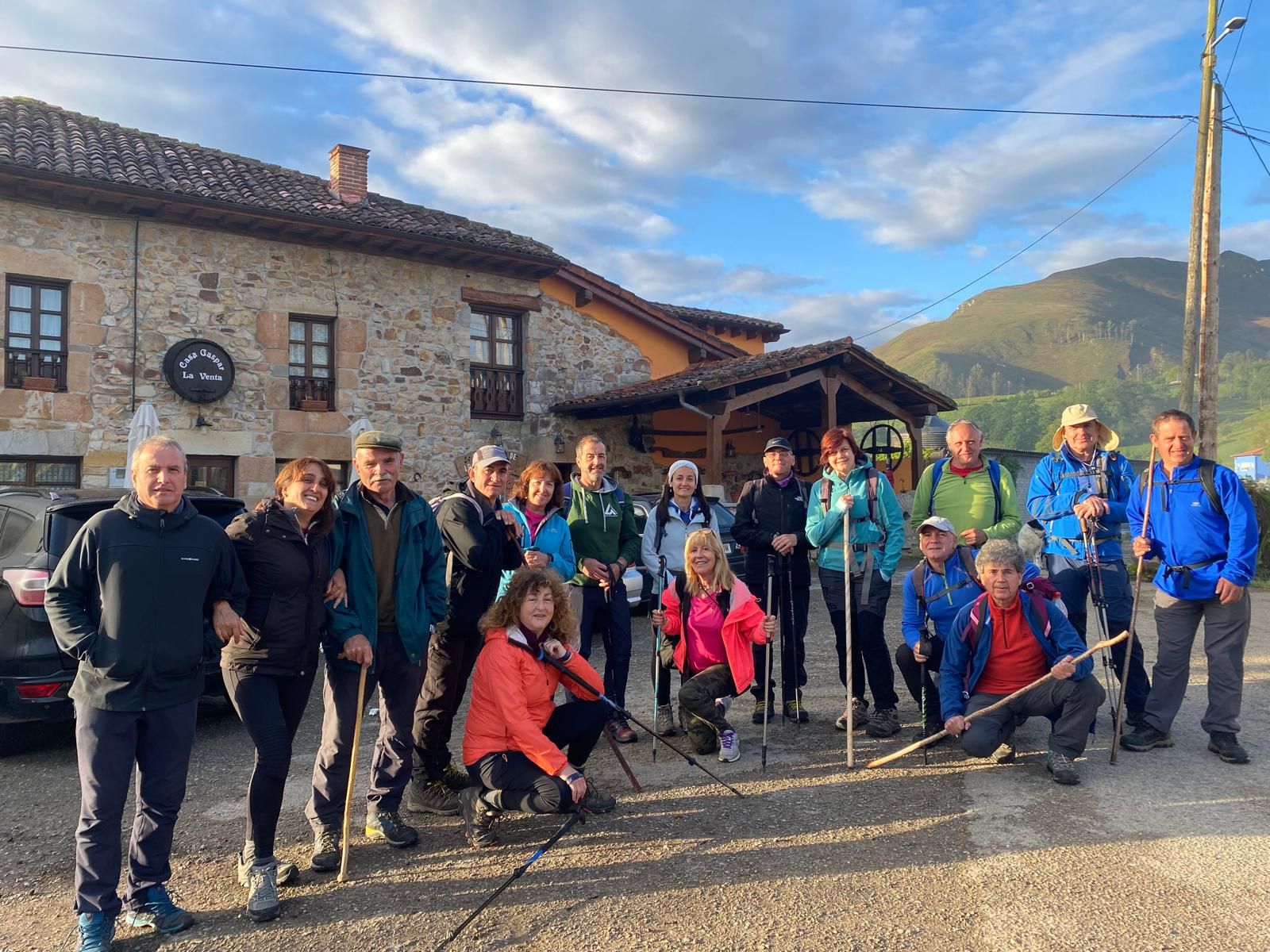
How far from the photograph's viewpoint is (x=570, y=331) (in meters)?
15.2

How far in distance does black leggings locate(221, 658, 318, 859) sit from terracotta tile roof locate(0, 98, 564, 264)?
9.82 metres

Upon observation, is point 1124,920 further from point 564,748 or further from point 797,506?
point 797,506

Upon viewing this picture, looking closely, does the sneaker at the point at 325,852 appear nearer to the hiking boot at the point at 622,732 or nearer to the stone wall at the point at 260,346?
the hiking boot at the point at 622,732

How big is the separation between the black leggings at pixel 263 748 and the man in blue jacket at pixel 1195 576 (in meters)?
4.18

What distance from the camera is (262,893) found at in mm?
3061

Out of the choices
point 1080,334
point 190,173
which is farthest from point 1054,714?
point 1080,334

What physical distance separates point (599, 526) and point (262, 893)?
2.66 m

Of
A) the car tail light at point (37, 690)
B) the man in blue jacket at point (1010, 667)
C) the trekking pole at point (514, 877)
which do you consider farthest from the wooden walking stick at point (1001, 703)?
the car tail light at point (37, 690)

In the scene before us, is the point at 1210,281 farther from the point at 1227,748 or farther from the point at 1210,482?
the point at 1227,748

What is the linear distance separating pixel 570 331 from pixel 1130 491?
11136 millimetres

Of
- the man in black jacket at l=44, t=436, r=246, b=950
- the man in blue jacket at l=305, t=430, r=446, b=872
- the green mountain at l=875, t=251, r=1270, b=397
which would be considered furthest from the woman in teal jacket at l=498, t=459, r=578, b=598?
the green mountain at l=875, t=251, r=1270, b=397

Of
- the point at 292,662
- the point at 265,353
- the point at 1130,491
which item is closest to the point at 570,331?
the point at 265,353

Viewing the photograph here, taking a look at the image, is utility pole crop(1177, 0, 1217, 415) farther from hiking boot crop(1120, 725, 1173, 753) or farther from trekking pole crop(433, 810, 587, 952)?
trekking pole crop(433, 810, 587, 952)

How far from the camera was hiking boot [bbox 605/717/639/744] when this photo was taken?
510 centimetres
